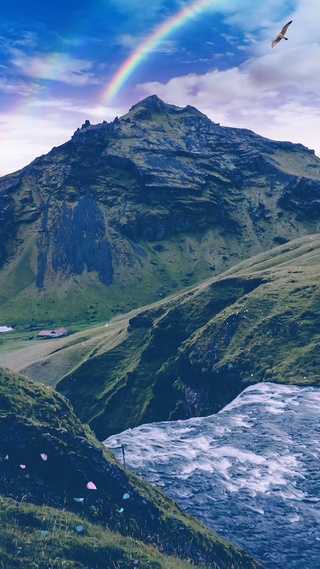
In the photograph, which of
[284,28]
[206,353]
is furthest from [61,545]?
[206,353]

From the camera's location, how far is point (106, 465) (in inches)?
1649

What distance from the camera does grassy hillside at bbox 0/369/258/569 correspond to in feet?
109

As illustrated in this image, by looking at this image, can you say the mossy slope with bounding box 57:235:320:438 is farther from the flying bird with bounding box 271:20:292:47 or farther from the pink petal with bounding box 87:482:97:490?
the flying bird with bounding box 271:20:292:47

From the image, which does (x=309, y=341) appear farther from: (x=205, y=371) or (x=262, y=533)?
(x=262, y=533)

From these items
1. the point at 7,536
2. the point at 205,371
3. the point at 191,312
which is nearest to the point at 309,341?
the point at 205,371

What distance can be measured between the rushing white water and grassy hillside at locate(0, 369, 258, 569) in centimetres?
535

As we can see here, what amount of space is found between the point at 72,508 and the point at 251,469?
30.0 metres

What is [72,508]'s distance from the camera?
3753cm

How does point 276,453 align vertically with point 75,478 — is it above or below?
below

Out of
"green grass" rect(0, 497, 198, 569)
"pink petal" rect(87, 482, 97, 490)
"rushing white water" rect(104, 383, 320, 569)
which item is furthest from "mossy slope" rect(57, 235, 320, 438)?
"green grass" rect(0, 497, 198, 569)

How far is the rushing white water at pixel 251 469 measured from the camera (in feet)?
155

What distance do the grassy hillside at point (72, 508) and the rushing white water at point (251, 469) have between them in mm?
5345

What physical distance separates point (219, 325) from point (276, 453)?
6653cm

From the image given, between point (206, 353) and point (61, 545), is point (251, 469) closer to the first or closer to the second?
point (61, 545)
